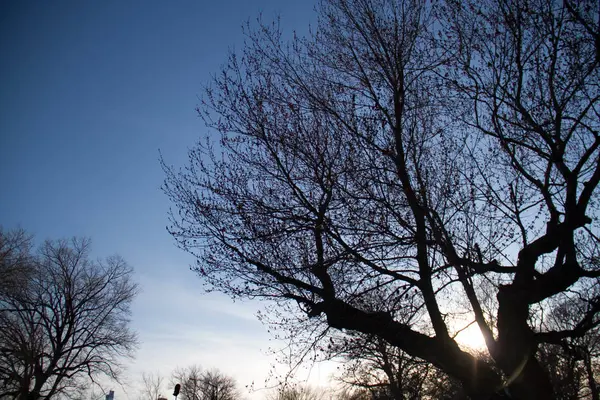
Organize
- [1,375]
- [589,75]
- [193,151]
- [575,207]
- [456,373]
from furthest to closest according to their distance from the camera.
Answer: [1,375] → [193,151] → [456,373] → [589,75] → [575,207]

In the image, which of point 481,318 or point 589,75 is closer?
point 589,75

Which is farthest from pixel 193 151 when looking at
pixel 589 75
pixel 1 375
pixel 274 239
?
pixel 1 375

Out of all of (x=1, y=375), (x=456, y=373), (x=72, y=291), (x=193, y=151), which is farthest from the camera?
(x=72, y=291)

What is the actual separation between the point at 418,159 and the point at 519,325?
3.39 metres

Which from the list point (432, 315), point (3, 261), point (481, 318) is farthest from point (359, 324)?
point (3, 261)

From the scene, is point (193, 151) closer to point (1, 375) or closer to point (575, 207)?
point (575, 207)

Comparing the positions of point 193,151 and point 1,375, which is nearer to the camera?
point 193,151

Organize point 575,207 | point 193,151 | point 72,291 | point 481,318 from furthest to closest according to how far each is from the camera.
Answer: point 72,291 < point 193,151 < point 481,318 < point 575,207

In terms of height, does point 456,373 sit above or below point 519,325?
below

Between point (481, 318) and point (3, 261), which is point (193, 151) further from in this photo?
point (3, 261)

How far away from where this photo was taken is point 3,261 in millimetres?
17125

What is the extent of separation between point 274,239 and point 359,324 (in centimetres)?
228

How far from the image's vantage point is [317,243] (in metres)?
7.15

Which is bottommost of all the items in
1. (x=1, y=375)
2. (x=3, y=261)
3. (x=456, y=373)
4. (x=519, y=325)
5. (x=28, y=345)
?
(x=456, y=373)
